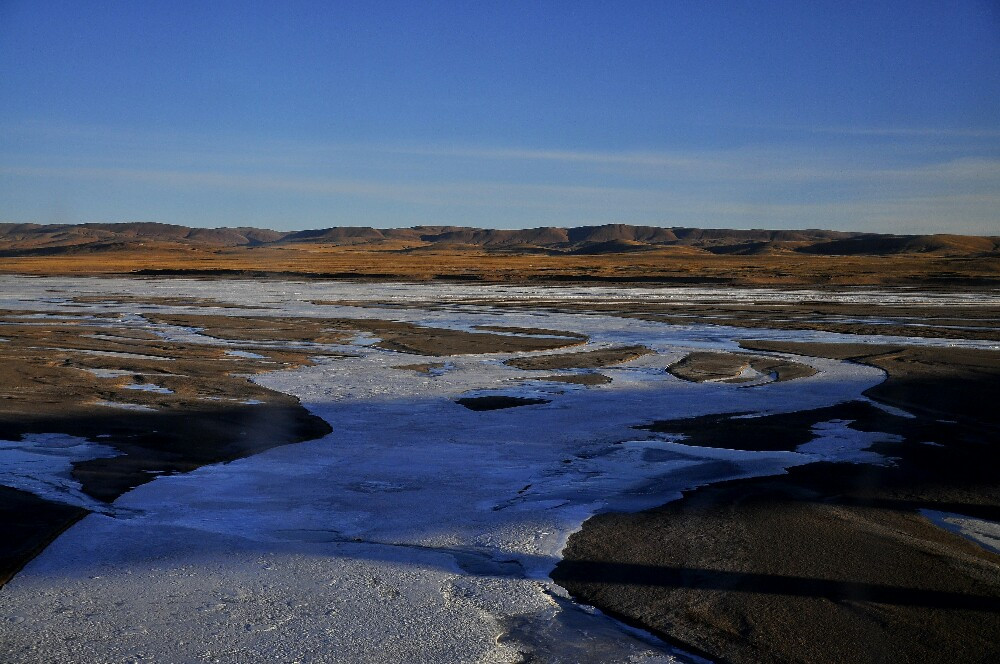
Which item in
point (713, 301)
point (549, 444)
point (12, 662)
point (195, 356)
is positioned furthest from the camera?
point (713, 301)

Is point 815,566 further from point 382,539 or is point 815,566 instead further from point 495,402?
point 495,402

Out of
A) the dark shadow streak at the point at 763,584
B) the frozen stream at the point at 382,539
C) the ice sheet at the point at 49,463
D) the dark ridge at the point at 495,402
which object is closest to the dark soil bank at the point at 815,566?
the dark shadow streak at the point at 763,584

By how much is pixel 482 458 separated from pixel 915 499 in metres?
3.46

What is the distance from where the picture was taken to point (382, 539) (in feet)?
19.3

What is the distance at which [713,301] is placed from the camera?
1264 inches

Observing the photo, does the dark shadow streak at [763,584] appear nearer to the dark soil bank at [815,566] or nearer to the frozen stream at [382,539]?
the dark soil bank at [815,566]

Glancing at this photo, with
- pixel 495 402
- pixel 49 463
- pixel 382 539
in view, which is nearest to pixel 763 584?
pixel 382 539

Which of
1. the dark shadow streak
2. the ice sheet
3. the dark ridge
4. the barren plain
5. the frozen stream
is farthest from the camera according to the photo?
the dark ridge

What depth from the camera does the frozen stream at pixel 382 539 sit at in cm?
437

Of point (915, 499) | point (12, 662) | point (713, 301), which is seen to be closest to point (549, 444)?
point (915, 499)

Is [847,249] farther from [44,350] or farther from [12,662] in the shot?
[12,662]

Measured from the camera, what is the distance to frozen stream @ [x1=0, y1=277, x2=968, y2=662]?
4.37m

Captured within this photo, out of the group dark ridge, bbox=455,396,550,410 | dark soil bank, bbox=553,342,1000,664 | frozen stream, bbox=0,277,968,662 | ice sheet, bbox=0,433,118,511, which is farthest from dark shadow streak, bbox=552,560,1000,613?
dark ridge, bbox=455,396,550,410

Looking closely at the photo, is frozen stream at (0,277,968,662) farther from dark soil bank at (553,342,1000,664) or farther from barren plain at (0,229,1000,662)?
dark soil bank at (553,342,1000,664)
